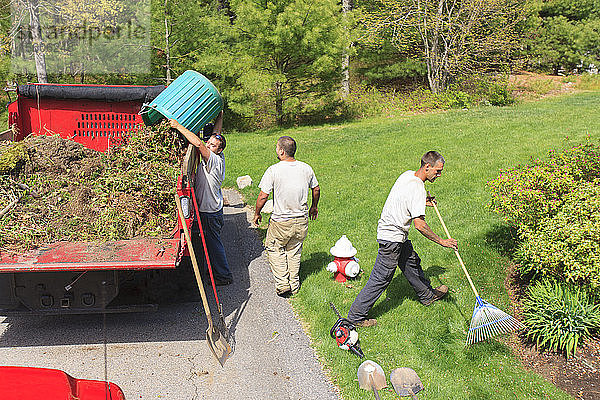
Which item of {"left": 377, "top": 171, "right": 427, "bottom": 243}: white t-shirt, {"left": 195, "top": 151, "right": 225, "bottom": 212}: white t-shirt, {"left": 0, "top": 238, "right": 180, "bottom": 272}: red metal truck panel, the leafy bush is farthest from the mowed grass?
{"left": 0, "top": 238, "right": 180, "bottom": 272}: red metal truck panel

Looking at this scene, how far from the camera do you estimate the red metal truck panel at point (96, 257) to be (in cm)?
449

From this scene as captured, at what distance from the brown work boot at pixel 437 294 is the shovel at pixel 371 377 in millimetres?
1433

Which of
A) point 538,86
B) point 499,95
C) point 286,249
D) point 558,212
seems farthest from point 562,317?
point 538,86

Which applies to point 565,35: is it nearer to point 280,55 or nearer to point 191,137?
point 280,55

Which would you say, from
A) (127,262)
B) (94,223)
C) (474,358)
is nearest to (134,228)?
(94,223)

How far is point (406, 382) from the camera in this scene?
4445 mm

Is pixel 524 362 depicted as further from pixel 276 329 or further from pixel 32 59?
pixel 32 59

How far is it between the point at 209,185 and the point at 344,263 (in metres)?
1.82

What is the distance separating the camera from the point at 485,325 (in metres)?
4.95

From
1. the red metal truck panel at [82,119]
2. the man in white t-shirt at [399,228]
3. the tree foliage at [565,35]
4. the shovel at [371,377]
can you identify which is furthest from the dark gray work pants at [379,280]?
the tree foliage at [565,35]

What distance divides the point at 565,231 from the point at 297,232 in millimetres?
2690

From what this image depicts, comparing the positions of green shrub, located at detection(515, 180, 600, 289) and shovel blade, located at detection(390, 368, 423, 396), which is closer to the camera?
shovel blade, located at detection(390, 368, 423, 396)

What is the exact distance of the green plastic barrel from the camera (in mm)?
6227

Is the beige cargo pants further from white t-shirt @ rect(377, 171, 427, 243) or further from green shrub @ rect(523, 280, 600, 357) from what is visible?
green shrub @ rect(523, 280, 600, 357)
